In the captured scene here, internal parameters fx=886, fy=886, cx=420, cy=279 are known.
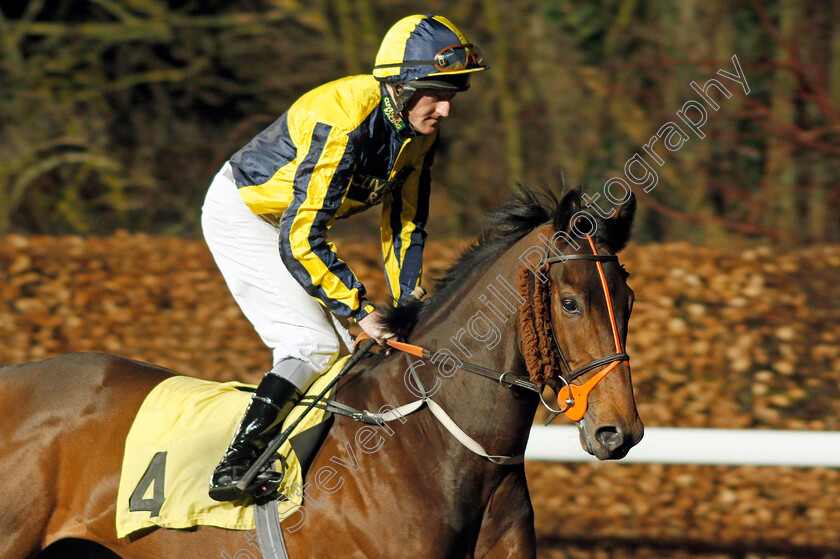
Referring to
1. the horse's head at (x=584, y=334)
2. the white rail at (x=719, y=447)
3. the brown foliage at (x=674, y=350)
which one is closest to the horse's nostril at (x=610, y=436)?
the horse's head at (x=584, y=334)

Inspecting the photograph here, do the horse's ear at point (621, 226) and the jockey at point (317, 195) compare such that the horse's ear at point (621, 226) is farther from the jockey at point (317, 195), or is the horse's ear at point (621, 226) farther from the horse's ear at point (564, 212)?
the jockey at point (317, 195)

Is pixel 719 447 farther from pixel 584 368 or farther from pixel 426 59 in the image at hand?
pixel 426 59

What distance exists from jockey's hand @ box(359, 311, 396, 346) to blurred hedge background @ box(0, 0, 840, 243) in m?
3.56

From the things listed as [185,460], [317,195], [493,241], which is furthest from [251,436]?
[493,241]

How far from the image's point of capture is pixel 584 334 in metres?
2.39

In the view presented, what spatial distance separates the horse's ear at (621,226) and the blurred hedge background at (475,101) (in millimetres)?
3359

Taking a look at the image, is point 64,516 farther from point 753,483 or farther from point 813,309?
point 813,309

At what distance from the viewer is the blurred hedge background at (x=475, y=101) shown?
664 cm

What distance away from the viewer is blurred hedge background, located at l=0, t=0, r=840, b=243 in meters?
6.64

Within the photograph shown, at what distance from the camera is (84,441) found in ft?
10.2

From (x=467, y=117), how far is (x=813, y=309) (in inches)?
161

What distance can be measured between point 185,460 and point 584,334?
1410 mm

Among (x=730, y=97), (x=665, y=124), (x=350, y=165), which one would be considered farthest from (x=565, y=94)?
(x=350, y=165)

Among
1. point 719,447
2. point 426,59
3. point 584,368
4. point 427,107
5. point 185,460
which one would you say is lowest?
point 719,447
